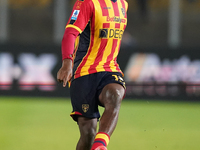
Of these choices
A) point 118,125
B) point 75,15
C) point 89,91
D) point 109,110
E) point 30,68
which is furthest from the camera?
point 30,68

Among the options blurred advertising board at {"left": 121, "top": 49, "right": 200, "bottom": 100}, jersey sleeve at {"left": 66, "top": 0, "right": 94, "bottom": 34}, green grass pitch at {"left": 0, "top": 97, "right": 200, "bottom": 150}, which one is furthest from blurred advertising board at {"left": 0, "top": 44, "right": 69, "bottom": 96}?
jersey sleeve at {"left": 66, "top": 0, "right": 94, "bottom": 34}

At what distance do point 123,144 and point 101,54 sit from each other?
2.25 m

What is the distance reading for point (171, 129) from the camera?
774cm

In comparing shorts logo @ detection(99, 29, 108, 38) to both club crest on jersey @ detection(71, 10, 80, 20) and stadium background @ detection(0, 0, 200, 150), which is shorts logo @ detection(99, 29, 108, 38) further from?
stadium background @ detection(0, 0, 200, 150)

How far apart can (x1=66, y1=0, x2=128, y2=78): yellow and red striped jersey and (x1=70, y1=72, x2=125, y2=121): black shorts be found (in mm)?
67

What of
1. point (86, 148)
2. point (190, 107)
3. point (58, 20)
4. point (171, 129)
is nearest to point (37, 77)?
point (58, 20)

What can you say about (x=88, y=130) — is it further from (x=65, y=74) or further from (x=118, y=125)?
(x=118, y=125)

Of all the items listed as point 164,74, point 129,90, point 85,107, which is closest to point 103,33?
point 85,107

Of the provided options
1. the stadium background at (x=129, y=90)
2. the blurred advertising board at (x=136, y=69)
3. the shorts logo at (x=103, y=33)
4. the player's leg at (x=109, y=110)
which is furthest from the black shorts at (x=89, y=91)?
the blurred advertising board at (x=136, y=69)

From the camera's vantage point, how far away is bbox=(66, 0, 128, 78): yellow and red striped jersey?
4.20m

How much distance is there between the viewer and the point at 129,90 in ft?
39.4

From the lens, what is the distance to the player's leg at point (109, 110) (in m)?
3.66

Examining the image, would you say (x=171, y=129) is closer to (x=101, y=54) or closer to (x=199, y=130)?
(x=199, y=130)

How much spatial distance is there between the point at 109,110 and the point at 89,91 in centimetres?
44
